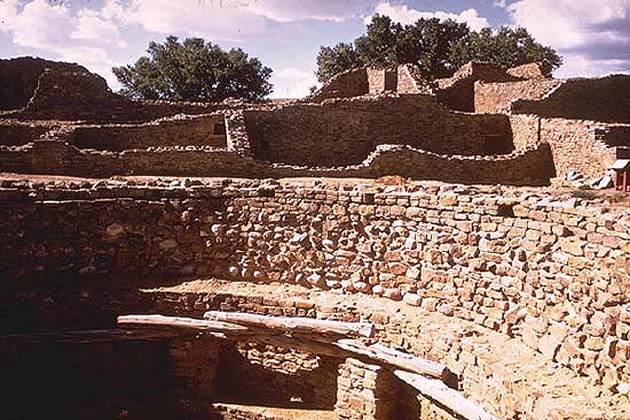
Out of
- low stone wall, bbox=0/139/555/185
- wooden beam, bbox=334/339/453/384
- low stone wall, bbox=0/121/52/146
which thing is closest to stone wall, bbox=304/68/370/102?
low stone wall, bbox=0/139/555/185

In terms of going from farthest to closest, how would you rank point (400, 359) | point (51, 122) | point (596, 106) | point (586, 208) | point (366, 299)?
1. point (596, 106)
2. point (51, 122)
3. point (366, 299)
4. point (400, 359)
5. point (586, 208)

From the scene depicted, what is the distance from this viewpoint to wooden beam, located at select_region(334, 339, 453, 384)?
271 inches

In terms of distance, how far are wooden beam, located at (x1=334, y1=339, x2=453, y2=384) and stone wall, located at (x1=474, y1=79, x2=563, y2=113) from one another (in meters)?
13.3

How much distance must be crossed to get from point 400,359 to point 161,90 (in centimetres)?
3470

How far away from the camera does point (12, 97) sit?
75.5ft

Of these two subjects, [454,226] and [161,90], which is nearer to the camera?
[454,226]

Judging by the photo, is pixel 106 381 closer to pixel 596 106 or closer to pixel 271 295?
pixel 271 295

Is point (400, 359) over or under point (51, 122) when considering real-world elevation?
under

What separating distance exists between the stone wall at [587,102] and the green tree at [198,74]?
22.7m

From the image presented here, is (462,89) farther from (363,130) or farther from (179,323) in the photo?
(179,323)

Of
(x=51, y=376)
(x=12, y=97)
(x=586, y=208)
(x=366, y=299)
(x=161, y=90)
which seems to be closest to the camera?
(x=586, y=208)

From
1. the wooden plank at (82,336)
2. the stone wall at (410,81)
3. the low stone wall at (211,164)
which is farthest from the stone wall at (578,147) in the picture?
the wooden plank at (82,336)

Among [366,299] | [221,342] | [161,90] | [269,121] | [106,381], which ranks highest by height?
[161,90]

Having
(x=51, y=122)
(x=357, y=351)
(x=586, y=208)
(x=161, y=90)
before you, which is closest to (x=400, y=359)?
(x=357, y=351)
